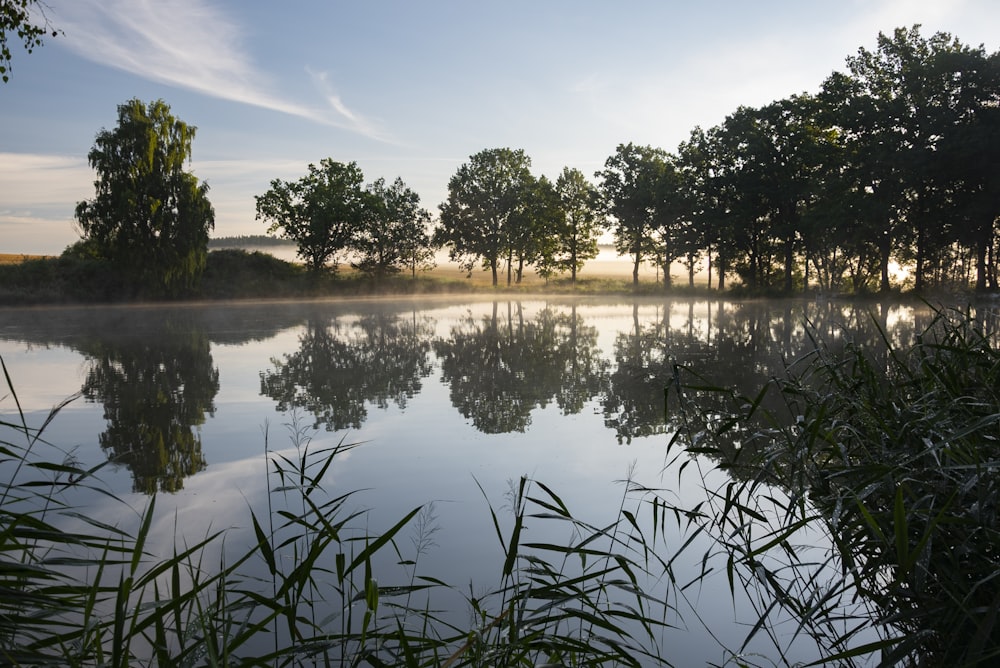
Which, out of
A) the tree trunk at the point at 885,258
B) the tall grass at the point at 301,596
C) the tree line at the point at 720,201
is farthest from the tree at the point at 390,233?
the tall grass at the point at 301,596

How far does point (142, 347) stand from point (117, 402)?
23.3 feet

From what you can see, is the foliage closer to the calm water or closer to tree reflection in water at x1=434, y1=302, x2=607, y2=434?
the calm water

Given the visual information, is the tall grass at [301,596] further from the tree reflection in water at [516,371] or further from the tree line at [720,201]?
the tree line at [720,201]

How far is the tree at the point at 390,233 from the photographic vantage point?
158ft

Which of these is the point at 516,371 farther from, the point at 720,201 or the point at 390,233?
the point at 390,233

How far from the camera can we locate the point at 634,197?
49938 mm

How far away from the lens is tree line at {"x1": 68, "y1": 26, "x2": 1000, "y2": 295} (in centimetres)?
2972

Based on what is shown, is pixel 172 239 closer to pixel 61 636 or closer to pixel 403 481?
pixel 403 481

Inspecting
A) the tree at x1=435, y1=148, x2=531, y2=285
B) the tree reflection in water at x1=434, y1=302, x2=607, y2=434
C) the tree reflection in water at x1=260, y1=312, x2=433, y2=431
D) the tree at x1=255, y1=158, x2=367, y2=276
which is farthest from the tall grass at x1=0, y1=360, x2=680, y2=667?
the tree at x1=435, y1=148, x2=531, y2=285

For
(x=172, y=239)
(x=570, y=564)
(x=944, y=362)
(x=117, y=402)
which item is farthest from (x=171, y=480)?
(x=172, y=239)

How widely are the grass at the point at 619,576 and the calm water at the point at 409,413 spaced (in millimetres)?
234

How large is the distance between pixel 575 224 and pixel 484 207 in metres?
7.37

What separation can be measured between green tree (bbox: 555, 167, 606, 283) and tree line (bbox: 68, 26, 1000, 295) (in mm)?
113

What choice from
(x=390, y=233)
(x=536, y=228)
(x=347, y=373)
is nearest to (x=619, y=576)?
(x=347, y=373)
